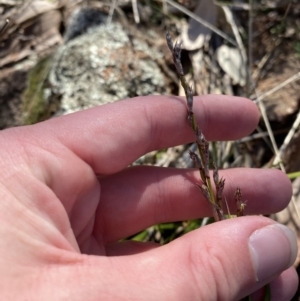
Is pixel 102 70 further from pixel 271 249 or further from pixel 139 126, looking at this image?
pixel 271 249

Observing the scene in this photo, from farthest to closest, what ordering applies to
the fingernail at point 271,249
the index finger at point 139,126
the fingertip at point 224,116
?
the fingertip at point 224,116 → the index finger at point 139,126 → the fingernail at point 271,249

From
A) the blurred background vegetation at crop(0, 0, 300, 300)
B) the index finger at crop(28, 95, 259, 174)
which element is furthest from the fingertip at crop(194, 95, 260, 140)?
the blurred background vegetation at crop(0, 0, 300, 300)

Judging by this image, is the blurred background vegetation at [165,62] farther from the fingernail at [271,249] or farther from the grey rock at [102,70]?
the fingernail at [271,249]

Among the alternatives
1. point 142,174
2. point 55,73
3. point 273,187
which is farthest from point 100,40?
point 273,187

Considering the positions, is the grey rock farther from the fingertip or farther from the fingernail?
the fingernail

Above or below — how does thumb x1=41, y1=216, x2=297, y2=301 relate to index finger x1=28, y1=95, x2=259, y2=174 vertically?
below

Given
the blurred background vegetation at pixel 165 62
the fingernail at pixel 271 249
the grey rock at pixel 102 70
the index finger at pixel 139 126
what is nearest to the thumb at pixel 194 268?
the fingernail at pixel 271 249

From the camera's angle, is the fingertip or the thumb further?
the fingertip

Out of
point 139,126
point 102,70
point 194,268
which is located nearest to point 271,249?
point 194,268
